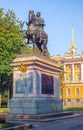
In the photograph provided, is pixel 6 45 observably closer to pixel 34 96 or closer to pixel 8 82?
pixel 8 82

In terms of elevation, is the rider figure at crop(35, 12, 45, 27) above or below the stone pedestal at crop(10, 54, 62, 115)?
above

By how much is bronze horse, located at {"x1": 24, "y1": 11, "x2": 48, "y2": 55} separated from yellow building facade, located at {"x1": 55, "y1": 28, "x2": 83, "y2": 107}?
5261 cm

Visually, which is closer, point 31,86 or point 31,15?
point 31,86

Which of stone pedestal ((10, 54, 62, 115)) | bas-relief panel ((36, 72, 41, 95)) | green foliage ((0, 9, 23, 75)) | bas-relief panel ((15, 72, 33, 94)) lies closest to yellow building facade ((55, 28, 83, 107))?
green foliage ((0, 9, 23, 75))

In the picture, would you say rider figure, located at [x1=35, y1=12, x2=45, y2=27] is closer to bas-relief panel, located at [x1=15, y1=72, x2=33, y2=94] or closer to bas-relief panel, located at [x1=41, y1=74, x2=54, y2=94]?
bas-relief panel, located at [x1=41, y1=74, x2=54, y2=94]

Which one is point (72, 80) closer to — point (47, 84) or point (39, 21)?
point (39, 21)

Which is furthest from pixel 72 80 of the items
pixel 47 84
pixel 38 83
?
pixel 38 83

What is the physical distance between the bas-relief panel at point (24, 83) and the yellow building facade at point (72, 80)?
55747mm

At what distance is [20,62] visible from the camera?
81.9ft

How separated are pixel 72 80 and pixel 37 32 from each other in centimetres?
5732

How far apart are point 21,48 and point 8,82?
5599mm

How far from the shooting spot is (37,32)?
2698 centimetres

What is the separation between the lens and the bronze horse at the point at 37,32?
27.0 m

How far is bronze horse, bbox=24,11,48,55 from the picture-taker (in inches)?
1061
